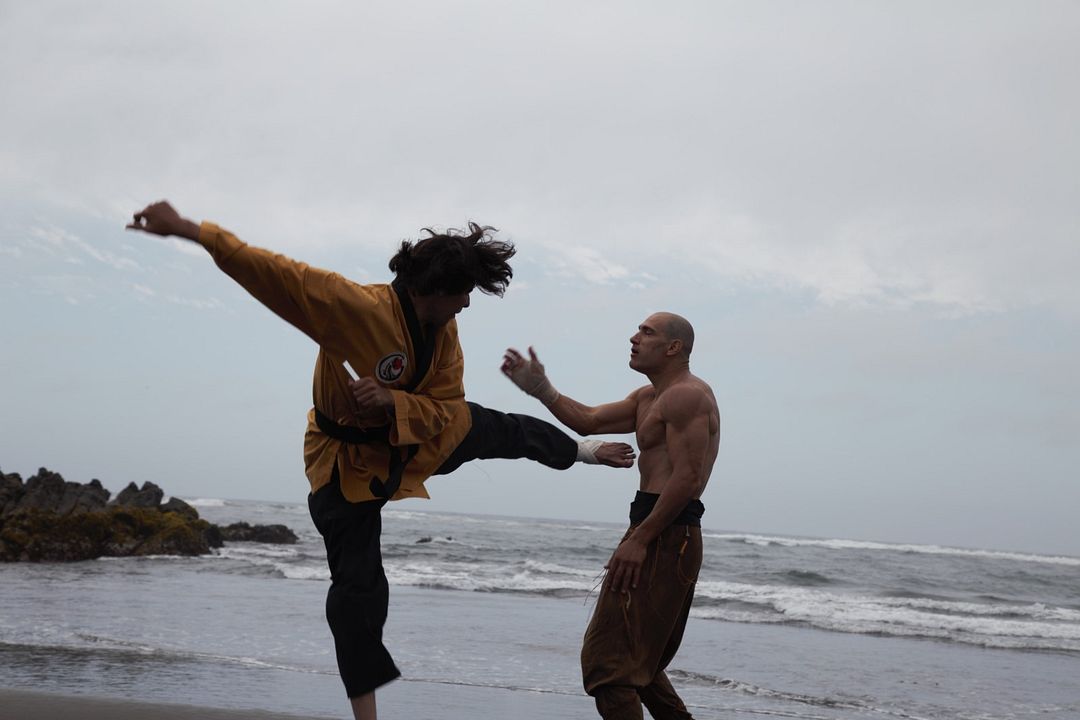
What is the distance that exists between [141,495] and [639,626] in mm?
23924

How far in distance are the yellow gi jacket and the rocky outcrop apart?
14774mm

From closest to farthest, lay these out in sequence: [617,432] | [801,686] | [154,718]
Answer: [617,432] < [154,718] < [801,686]

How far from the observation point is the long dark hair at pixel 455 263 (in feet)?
11.5

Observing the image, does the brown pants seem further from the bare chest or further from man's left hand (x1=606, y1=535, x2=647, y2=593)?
the bare chest

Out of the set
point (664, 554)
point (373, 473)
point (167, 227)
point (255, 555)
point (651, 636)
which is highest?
point (167, 227)

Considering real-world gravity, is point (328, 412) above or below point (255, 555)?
above

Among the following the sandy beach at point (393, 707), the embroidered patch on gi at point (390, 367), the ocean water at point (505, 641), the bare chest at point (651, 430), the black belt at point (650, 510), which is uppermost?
the embroidered patch on gi at point (390, 367)

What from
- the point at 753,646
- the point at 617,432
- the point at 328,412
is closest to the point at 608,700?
the point at 617,432

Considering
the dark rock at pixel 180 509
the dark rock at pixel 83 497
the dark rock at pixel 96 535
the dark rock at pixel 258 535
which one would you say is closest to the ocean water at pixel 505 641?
the dark rock at pixel 96 535

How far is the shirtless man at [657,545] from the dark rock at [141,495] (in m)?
23.2

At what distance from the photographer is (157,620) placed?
9281 mm

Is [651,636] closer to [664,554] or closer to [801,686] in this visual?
[664,554]

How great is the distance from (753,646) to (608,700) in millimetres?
6836

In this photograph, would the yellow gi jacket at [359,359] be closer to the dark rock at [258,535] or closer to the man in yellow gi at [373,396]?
the man in yellow gi at [373,396]
